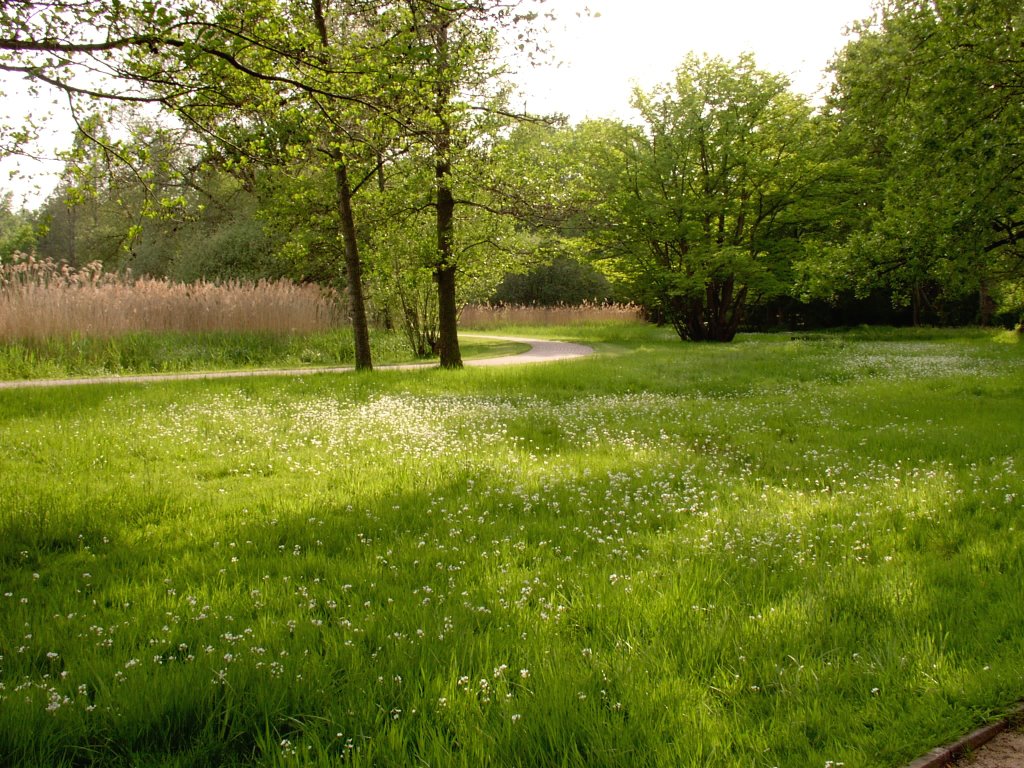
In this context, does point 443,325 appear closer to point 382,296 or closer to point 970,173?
point 382,296

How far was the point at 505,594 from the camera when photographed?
4.09m

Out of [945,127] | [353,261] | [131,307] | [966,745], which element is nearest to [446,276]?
[353,261]

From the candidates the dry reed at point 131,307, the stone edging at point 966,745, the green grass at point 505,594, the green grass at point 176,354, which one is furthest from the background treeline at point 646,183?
the stone edging at point 966,745

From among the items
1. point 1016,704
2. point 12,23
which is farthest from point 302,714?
point 12,23

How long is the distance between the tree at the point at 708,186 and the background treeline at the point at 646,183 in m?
0.10

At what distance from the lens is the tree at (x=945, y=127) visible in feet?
43.0

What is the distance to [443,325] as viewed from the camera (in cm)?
1955

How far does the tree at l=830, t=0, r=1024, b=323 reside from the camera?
516 inches

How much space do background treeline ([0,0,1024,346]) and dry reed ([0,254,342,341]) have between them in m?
1.99

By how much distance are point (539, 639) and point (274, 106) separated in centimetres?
804

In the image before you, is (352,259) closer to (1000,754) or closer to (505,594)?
(505,594)

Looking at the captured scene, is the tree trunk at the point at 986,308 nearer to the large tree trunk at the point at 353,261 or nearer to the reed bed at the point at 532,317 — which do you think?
the reed bed at the point at 532,317

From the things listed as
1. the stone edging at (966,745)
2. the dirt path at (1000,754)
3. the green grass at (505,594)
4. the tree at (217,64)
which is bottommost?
the dirt path at (1000,754)

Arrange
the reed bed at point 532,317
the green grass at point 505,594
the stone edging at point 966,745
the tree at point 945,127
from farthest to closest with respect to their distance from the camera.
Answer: the reed bed at point 532,317
the tree at point 945,127
the green grass at point 505,594
the stone edging at point 966,745
